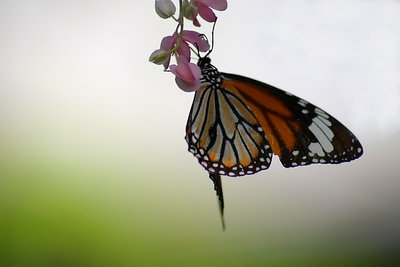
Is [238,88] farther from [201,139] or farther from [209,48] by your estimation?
[209,48]

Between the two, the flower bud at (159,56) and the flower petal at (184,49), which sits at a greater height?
the flower petal at (184,49)

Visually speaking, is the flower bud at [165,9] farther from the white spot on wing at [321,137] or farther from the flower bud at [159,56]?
the white spot on wing at [321,137]

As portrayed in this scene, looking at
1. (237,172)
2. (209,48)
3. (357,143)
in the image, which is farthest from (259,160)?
(209,48)

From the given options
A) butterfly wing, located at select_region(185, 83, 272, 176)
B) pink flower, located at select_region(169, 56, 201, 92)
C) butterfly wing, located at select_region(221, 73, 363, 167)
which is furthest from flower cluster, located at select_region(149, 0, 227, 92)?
butterfly wing, located at select_region(221, 73, 363, 167)

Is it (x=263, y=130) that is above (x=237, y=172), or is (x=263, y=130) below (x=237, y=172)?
above

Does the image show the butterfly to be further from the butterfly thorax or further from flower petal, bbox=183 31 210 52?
flower petal, bbox=183 31 210 52

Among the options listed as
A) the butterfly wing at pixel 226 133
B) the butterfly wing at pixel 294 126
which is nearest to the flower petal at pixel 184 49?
the butterfly wing at pixel 226 133

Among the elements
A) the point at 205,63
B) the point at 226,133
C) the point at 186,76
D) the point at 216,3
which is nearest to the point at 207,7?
the point at 216,3
